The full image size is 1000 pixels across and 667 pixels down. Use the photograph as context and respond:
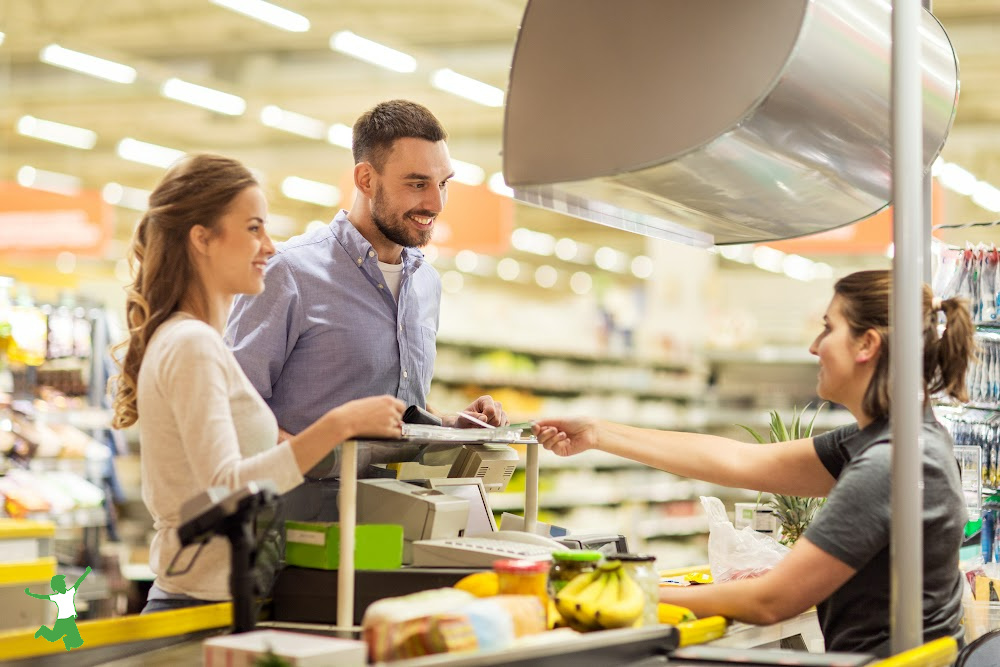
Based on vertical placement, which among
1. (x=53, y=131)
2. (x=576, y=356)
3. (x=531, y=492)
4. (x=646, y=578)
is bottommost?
(x=646, y=578)

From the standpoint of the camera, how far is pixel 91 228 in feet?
33.9

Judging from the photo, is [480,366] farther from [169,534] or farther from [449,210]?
[169,534]

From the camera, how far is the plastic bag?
268 centimetres

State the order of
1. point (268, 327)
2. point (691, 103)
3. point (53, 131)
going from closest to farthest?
point (691, 103) < point (268, 327) < point (53, 131)

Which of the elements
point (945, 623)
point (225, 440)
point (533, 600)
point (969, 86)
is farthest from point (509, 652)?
point (969, 86)

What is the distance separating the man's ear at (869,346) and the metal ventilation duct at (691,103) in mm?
352

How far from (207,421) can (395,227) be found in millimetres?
1129

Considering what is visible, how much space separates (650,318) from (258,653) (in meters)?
11.5

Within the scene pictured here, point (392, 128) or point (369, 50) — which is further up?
point (369, 50)

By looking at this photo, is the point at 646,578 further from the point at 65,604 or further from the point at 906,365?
the point at 65,604

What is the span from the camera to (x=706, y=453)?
2.97m

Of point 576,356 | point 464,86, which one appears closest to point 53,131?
point 464,86

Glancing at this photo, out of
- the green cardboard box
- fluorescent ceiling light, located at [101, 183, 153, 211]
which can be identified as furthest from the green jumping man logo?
fluorescent ceiling light, located at [101, 183, 153, 211]

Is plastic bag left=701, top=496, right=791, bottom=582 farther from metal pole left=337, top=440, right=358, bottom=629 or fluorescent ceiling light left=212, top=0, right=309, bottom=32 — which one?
fluorescent ceiling light left=212, top=0, right=309, bottom=32
